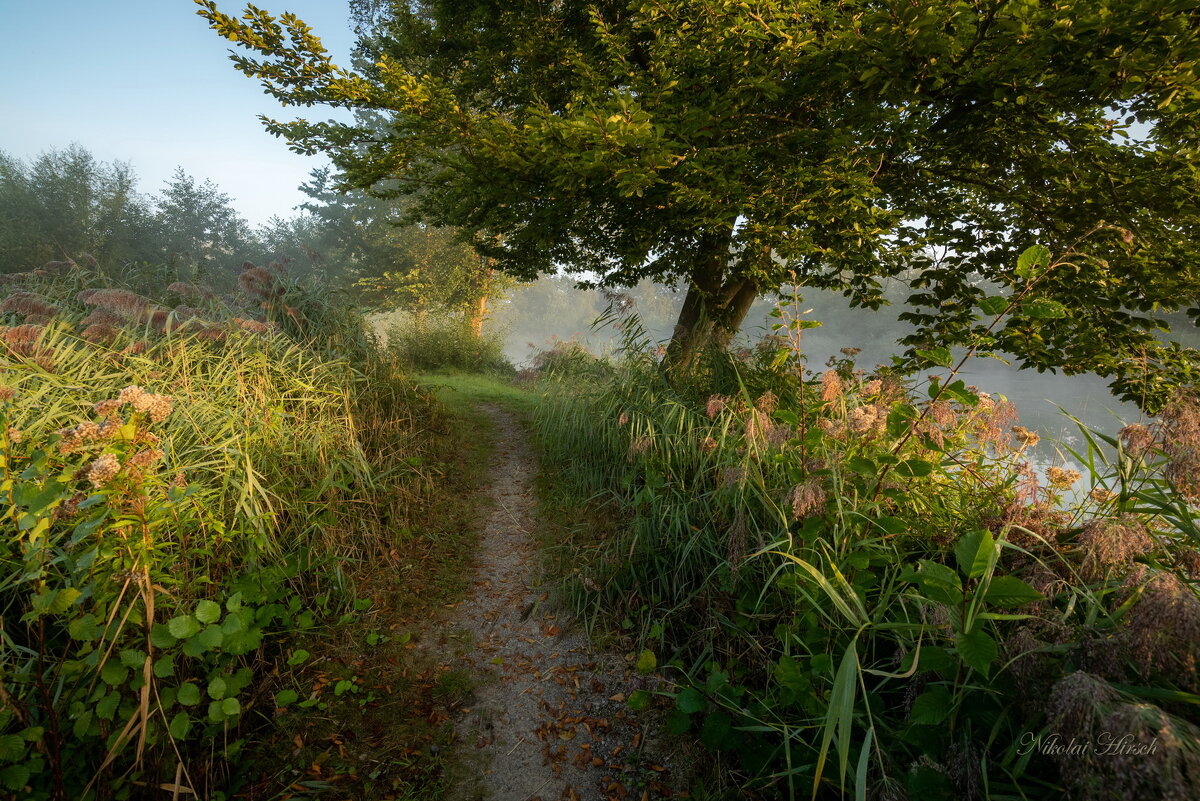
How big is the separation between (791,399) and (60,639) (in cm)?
518

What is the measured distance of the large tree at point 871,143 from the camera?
3217 mm

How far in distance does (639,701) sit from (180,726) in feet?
7.06

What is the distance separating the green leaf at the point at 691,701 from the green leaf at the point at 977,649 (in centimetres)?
127

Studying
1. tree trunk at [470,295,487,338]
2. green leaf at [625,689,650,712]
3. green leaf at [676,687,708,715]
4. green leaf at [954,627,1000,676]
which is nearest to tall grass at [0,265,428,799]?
green leaf at [625,689,650,712]

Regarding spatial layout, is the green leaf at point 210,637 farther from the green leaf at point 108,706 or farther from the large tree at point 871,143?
the large tree at point 871,143

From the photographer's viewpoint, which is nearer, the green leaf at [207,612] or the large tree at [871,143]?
the green leaf at [207,612]

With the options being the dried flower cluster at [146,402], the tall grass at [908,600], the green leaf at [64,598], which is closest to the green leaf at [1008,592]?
the tall grass at [908,600]

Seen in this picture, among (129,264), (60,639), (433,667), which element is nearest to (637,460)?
(433,667)

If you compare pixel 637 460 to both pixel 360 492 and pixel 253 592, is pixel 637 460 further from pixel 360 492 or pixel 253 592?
pixel 253 592

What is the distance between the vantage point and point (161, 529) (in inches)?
97.2

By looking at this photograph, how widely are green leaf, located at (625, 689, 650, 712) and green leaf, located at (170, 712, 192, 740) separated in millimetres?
2092

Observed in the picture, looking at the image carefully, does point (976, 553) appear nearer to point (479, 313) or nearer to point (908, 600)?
point (908, 600)

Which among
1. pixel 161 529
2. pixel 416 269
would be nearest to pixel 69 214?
pixel 416 269

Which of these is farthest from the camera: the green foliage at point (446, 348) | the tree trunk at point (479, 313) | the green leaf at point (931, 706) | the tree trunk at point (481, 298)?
the tree trunk at point (481, 298)
